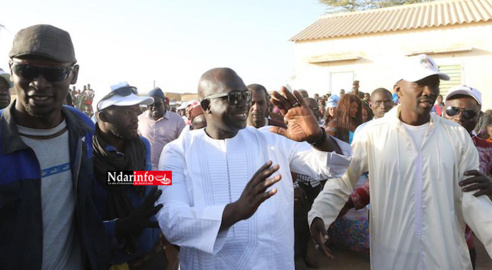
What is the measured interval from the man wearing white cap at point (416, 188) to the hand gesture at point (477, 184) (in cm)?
5

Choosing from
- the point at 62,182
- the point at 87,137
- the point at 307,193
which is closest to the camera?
the point at 62,182

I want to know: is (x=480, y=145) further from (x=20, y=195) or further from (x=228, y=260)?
(x=20, y=195)

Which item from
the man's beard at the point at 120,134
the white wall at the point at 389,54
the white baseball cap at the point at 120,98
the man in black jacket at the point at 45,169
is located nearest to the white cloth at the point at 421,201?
the man in black jacket at the point at 45,169

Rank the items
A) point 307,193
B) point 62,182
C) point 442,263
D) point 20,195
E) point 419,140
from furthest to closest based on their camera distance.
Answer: point 307,193 < point 419,140 < point 442,263 < point 62,182 < point 20,195

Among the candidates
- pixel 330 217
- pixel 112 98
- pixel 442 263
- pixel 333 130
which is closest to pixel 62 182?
pixel 112 98

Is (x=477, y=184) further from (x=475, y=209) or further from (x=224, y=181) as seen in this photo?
(x=224, y=181)

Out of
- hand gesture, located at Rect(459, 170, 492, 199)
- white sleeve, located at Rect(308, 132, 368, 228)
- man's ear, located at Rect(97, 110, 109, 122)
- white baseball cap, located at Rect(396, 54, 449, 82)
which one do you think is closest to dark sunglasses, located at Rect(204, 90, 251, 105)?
white sleeve, located at Rect(308, 132, 368, 228)

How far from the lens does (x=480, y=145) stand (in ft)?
10.8

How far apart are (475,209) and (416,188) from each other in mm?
341

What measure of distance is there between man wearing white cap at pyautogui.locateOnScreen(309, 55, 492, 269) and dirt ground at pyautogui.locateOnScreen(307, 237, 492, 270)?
6.94ft

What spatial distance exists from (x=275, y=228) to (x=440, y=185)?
3.80ft

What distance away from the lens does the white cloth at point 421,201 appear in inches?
94.0

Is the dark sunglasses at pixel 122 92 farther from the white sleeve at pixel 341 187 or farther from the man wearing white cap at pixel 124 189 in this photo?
the white sleeve at pixel 341 187

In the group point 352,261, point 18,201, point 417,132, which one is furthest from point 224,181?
point 352,261
